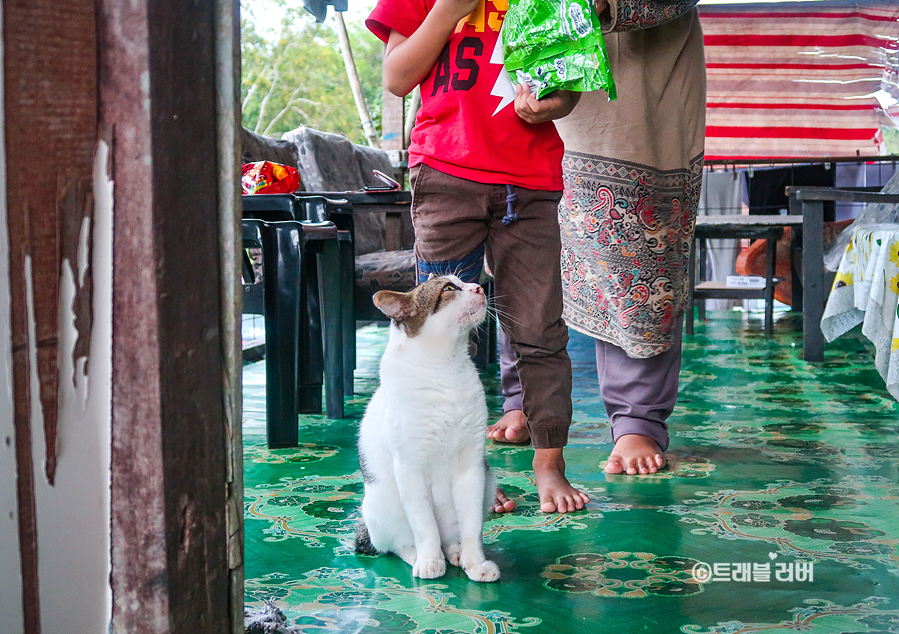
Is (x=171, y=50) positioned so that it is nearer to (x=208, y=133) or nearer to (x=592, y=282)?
(x=208, y=133)

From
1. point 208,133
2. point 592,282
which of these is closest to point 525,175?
point 592,282

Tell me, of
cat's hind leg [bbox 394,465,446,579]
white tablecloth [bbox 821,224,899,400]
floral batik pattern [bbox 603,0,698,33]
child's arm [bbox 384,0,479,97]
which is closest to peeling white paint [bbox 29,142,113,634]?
cat's hind leg [bbox 394,465,446,579]

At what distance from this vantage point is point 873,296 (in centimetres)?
293

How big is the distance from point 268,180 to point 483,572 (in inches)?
71.7

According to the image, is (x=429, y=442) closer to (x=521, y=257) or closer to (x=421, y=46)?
(x=521, y=257)

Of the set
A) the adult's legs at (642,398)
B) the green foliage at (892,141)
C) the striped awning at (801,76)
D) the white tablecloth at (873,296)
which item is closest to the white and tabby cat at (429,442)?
the adult's legs at (642,398)

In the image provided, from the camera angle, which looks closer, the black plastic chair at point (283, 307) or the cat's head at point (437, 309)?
the cat's head at point (437, 309)

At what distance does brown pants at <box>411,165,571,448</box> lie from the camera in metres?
1.58

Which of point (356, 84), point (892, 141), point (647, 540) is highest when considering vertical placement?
point (356, 84)

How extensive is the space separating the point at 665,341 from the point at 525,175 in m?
0.73

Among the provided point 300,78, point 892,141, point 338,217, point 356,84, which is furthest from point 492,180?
point 300,78

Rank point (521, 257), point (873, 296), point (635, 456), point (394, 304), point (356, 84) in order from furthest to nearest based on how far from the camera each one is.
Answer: point (356, 84) → point (873, 296) → point (635, 456) → point (521, 257) → point (394, 304)

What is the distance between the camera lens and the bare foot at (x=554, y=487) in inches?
65.1

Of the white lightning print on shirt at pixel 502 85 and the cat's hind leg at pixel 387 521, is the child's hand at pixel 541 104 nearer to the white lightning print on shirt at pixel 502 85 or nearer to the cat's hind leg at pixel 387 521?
the white lightning print on shirt at pixel 502 85
